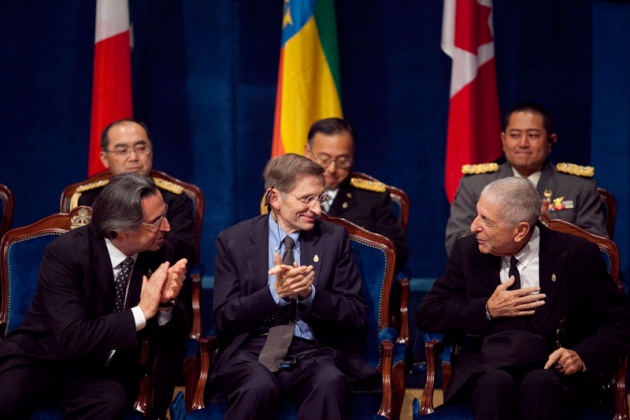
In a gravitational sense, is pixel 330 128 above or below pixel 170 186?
above

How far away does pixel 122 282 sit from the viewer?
3.90 meters

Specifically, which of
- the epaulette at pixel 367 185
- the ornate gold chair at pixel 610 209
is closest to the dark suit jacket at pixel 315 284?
the epaulette at pixel 367 185

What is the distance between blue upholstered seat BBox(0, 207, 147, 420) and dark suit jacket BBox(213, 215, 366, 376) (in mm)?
744

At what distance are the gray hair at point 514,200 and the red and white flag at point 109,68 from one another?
255cm

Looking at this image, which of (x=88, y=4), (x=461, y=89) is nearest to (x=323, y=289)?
(x=461, y=89)

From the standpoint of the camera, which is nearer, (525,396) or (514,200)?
(525,396)

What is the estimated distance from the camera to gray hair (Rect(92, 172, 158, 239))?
379 cm

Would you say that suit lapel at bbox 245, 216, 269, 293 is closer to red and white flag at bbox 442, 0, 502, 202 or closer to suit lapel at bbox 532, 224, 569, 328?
suit lapel at bbox 532, 224, 569, 328

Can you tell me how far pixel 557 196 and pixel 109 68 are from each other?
102 inches

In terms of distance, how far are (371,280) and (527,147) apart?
1.31 m

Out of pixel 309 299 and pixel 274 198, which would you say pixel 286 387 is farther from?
pixel 274 198

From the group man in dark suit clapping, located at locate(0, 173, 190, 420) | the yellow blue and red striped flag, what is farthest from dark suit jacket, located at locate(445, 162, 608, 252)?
man in dark suit clapping, located at locate(0, 173, 190, 420)

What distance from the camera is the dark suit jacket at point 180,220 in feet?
15.8

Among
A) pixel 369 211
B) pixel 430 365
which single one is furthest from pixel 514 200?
pixel 369 211
